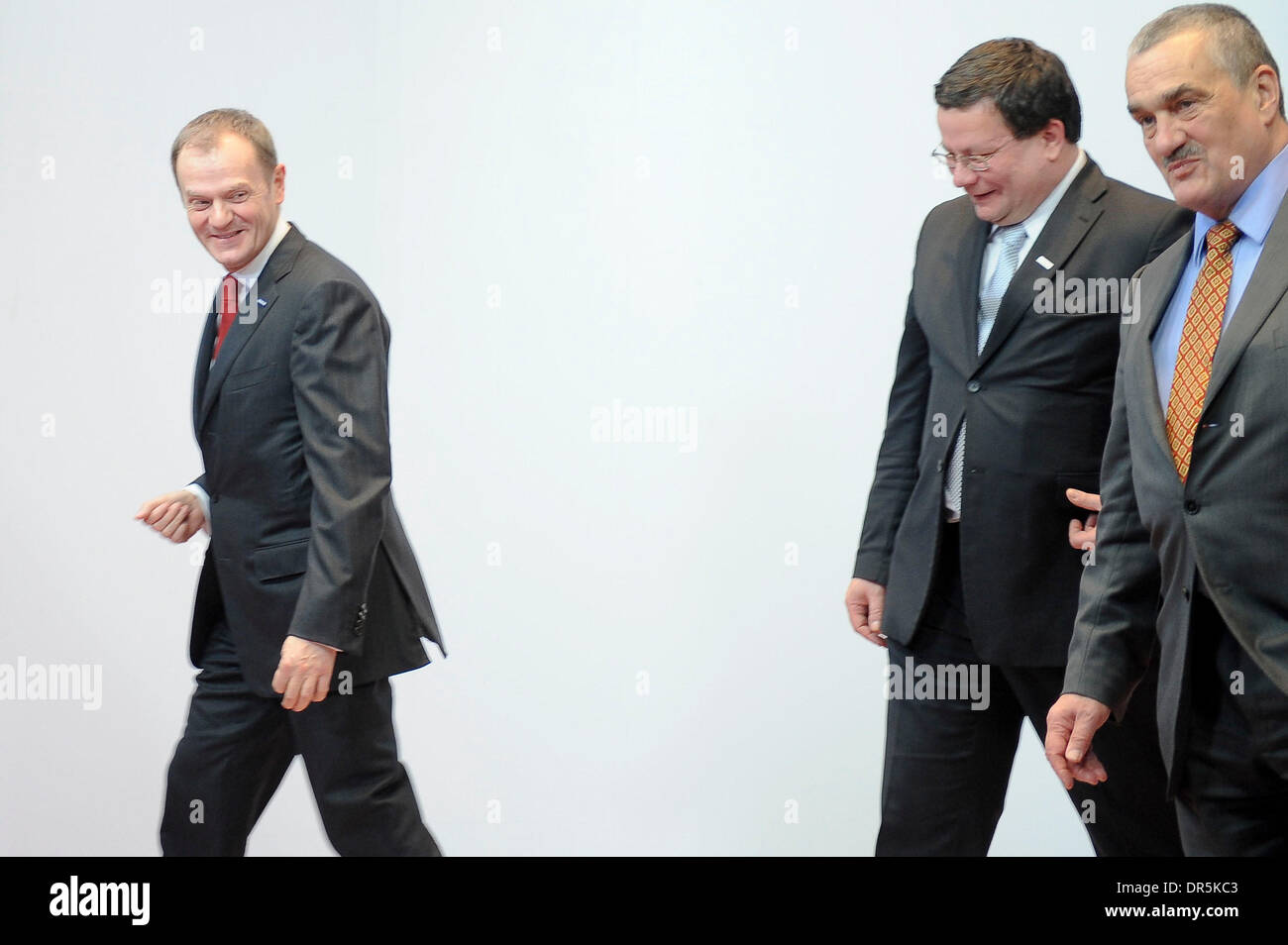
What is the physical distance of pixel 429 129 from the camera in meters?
3.79

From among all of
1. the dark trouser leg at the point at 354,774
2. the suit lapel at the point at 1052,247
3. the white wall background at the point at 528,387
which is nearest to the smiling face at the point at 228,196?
the dark trouser leg at the point at 354,774

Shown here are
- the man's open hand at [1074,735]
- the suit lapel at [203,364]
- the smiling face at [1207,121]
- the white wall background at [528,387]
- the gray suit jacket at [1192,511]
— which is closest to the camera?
the gray suit jacket at [1192,511]

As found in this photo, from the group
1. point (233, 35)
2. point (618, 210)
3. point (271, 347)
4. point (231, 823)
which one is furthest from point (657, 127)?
point (231, 823)

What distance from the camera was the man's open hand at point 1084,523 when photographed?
96.7 inches

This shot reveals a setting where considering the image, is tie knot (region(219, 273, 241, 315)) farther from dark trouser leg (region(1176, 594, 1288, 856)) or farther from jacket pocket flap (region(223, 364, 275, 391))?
dark trouser leg (region(1176, 594, 1288, 856))

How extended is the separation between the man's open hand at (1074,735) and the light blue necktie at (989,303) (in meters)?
0.50

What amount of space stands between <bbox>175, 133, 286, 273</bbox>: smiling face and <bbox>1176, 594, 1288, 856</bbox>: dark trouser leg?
69.4 inches

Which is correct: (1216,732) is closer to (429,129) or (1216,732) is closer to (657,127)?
(657,127)

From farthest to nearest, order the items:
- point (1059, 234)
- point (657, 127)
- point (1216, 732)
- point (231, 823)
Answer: point (657, 127) → point (231, 823) → point (1059, 234) → point (1216, 732)

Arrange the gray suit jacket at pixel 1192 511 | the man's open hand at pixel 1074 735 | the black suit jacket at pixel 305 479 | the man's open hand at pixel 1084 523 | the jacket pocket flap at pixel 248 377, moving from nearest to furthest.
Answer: the gray suit jacket at pixel 1192 511
the man's open hand at pixel 1074 735
the man's open hand at pixel 1084 523
the black suit jacket at pixel 305 479
the jacket pocket flap at pixel 248 377

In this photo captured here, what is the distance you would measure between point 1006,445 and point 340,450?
1.15 metres

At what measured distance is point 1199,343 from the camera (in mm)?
2053

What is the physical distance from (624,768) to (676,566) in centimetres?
55

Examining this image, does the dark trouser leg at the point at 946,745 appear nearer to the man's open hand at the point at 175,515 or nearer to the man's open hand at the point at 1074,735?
the man's open hand at the point at 1074,735
